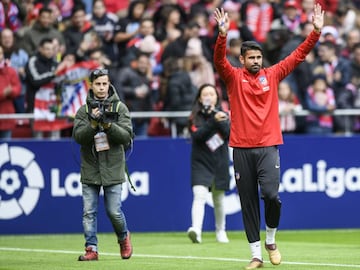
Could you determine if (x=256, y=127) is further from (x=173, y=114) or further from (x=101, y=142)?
(x=173, y=114)

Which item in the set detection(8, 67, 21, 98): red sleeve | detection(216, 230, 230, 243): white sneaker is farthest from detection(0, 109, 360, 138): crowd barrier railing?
detection(216, 230, 230, 243): white sneaker

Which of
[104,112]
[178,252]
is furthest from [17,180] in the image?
[104,112]

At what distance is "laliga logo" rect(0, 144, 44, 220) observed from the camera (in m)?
18.3

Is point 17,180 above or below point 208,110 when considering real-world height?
below

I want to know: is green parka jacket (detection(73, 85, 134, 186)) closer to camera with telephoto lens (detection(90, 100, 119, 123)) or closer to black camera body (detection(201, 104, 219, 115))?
camera with telephoto lens (detection(90, 100, 119, 123))

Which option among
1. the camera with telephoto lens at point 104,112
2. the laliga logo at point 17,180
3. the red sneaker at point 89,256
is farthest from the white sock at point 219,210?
the camera with telephoto lens at point 104,112

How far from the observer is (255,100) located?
12.0m

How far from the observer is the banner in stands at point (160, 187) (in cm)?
1845

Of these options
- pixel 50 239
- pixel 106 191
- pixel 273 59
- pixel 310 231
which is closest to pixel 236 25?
pixel 273 59

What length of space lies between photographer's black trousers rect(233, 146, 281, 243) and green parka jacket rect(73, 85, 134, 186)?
1592 millimetres

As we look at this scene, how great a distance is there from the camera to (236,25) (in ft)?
73.7

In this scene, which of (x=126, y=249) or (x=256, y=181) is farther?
(x=126, y=249)

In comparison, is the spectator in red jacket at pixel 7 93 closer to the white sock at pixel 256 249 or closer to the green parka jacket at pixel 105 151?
the green parka jacket at pixel 105 151

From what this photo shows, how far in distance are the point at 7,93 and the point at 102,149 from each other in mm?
6014
